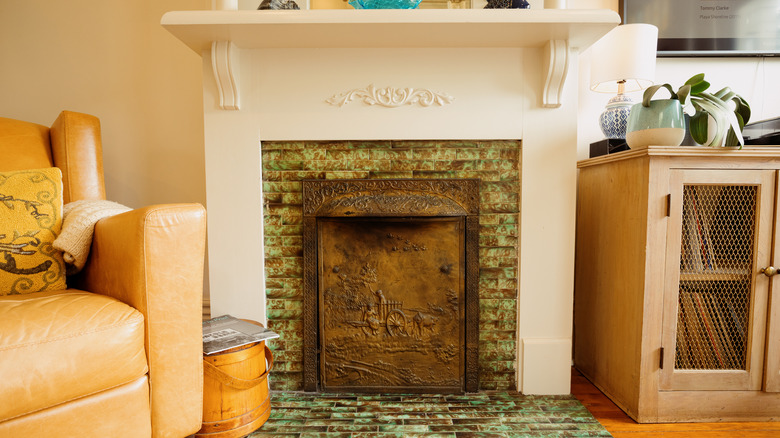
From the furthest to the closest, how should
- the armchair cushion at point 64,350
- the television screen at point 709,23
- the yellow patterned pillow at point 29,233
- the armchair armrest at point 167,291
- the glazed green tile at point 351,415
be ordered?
the television screen at point 709,23 < the glazed green tile at point 351,415 < the yellow patterned pillow at point 29,233 < the armchair armrest at point 167,291 < the armchair cushion at point 64,350

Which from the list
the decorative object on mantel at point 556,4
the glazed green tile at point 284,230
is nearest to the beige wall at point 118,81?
the glazed green tile at point 284,230

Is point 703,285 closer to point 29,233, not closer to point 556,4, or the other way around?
point 556,4

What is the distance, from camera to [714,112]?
1176mm

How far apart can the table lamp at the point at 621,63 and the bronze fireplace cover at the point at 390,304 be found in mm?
716

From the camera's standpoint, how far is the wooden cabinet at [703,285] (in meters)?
1.18

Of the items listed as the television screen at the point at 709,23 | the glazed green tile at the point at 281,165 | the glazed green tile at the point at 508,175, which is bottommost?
the glazed green tile at the point at 508,175

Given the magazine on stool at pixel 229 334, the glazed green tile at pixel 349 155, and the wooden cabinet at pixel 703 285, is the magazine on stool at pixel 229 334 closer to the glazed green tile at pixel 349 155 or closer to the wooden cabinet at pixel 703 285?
the glazed green tile at pixel 349 155

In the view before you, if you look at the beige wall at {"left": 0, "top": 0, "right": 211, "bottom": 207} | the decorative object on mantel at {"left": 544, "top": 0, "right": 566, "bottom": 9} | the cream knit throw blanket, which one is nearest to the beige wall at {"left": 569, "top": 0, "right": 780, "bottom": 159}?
the decorative object on mantel at {"left": 544, "top": 0, "right": 566, "bottom": 9}

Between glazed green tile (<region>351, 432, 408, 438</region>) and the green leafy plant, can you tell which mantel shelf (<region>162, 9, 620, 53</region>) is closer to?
the green leafy plant

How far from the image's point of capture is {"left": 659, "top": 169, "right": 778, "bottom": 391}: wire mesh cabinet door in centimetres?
119

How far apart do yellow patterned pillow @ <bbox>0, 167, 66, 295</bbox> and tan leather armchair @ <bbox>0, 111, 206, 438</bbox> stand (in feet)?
0.19

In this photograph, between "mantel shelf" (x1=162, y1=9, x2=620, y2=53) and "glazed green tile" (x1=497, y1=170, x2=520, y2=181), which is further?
"glazed green tile" (x1=497, y1=170, x2=520, y2=181)

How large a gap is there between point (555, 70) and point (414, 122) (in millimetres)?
527

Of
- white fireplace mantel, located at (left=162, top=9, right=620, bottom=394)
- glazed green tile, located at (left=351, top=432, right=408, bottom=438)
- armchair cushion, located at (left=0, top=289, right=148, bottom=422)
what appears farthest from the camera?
white fireplace mantel, located at (left=162, top=9, right=620, bottom=394)
